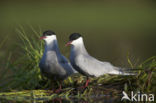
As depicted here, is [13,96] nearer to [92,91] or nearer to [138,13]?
[92,91]

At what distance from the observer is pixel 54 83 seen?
6125 mm

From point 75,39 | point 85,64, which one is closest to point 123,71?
point 85,64

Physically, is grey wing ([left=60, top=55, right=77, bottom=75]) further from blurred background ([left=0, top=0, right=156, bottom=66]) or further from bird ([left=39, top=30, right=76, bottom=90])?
blurred background ([left=0, top=0, right=156, bottom=66])

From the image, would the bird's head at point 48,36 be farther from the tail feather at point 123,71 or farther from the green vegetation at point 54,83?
the tail feather at point 123,71

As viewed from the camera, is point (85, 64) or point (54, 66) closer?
point (85, 64)

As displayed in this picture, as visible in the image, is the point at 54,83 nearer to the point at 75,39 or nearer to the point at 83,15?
the point at 75,39

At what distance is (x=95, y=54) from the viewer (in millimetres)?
11578

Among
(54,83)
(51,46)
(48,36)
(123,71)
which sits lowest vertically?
(54,83)

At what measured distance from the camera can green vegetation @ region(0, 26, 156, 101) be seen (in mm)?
5391

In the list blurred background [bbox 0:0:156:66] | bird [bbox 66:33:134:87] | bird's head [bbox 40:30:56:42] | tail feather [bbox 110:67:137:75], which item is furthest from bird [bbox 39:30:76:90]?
blurred background [bbox 0:0:156:66]

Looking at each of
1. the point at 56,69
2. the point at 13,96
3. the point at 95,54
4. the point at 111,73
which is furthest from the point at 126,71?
the point at 95,54

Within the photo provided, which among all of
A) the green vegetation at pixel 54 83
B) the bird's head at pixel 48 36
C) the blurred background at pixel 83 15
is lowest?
the green vegetation at pixel 54 83

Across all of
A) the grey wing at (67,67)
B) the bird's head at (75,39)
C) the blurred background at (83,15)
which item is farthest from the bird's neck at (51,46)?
the blurred background at (83,15)

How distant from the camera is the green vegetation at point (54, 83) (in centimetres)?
539
